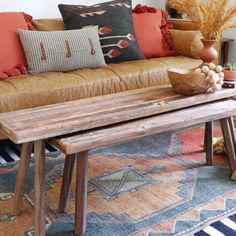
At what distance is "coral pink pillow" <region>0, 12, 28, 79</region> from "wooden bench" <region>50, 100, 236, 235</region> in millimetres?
1060

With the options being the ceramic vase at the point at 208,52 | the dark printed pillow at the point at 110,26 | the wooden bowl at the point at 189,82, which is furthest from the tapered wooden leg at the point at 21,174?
the dark printed pillow at the point at 110,26

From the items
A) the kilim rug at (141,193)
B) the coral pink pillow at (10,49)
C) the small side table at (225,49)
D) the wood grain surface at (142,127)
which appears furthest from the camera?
the small side table at (225,49)

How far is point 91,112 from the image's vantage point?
5.39 ft

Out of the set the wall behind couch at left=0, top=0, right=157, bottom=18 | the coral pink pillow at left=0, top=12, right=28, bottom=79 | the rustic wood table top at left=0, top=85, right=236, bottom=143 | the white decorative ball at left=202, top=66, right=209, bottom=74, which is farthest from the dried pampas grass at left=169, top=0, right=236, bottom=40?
the wall behind couch at left=0, top=0, right=157, bottom=18

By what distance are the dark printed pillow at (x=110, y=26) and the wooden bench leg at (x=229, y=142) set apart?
111 centimetres

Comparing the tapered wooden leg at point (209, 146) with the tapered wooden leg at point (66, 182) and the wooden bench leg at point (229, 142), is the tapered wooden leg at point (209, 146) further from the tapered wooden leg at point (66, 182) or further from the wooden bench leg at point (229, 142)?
the tapered wooden leg at point (66, 182)

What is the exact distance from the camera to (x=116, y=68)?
2.62m

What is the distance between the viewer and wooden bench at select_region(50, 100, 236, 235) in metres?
1.45

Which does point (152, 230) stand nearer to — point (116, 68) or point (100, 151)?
point (100, 151)

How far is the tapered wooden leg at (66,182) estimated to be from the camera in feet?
5.46

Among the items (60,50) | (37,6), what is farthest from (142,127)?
(37,6)

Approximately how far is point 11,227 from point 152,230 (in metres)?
0.58

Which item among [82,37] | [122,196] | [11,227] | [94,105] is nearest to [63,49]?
[82,37]

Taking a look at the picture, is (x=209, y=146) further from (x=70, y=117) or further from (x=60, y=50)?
(x=60, y=50)
